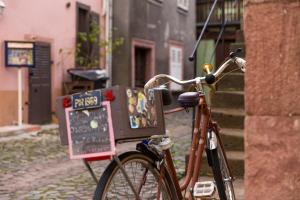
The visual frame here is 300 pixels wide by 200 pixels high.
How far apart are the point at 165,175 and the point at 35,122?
10.7 metres

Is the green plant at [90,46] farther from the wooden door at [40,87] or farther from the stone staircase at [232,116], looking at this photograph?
the stone staircase at [232,116]

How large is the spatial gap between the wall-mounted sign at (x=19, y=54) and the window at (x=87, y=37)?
3002 mm

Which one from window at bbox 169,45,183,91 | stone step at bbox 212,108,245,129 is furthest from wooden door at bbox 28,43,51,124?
window at bbox 169,45,183,91

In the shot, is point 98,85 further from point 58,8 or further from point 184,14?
point 184,14

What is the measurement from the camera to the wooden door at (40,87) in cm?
1374

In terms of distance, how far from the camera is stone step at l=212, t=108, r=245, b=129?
6473mm

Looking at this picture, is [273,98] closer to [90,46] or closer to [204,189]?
[204,189]

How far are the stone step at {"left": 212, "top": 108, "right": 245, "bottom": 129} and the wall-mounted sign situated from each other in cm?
702

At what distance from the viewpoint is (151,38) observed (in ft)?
66.4

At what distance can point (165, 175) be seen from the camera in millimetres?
3424

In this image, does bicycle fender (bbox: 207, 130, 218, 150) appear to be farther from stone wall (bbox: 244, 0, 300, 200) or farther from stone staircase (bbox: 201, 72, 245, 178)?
stone staircase (bbox: 201, 72, 245, 178)

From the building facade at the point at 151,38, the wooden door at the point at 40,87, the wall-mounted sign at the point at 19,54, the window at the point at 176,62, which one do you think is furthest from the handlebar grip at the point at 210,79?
the window at the point at 176,62

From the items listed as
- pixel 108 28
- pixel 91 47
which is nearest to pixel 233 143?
pixel 91 47

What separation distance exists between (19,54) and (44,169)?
5.49m
